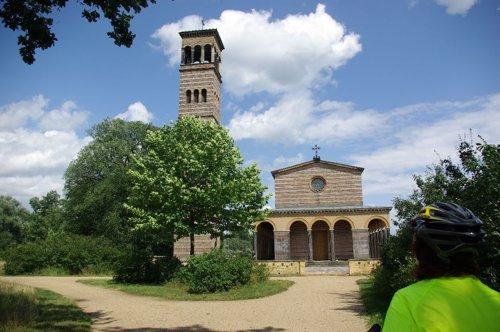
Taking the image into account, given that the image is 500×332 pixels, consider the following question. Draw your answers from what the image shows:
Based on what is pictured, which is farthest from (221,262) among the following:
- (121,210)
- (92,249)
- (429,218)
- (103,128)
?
(103,128)

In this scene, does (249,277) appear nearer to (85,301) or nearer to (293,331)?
(85,301)

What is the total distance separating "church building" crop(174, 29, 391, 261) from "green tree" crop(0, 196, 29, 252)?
46.4 metres

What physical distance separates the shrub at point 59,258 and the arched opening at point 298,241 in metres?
15.9

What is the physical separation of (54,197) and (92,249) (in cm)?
5165

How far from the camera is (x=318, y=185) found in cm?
3803

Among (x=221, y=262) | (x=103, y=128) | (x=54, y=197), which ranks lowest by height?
(x=221, y=262)

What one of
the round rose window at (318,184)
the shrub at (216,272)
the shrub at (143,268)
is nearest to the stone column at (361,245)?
the round rose window at (318,184)

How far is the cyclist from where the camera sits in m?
1.72

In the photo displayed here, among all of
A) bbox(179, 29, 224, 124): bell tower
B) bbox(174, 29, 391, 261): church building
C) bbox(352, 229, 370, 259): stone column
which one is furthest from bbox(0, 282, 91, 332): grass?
bbox(179, 29, 224, 124): bell tower

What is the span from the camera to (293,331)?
1003 cm

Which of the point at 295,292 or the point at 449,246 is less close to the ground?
the point at 449,246

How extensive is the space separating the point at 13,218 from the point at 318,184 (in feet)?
191

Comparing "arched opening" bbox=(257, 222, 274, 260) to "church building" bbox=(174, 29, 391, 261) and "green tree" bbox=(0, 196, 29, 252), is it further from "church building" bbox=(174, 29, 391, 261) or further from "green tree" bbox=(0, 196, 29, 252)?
"green tree" bbox=(0, 196, 29, 252)

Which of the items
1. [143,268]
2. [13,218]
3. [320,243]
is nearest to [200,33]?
[320,243]
